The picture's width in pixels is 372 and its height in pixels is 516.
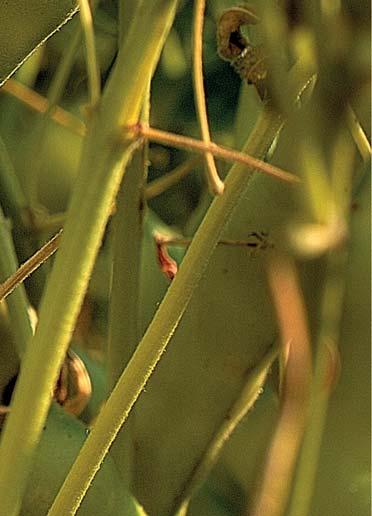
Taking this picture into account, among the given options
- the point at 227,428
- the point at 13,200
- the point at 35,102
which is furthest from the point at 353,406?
the point at 35,102

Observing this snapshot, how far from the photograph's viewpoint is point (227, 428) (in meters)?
0.40

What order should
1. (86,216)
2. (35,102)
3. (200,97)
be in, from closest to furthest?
(86,216)
(200,97)
(35,102)

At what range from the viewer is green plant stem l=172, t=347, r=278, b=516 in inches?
15.1

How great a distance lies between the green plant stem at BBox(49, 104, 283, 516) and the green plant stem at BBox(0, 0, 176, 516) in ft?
0.05

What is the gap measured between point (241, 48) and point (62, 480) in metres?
0.14

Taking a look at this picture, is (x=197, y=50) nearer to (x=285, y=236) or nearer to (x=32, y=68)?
(x=285, y=236)

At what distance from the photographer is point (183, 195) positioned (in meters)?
0.73

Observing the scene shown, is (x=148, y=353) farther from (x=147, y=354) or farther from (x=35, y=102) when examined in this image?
(x=35, y=102)

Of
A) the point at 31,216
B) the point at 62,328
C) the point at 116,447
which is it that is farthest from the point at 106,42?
the point at 62,328

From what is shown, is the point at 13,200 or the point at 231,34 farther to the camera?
the point at 13,200

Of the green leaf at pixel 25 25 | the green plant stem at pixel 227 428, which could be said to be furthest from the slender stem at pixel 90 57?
the green plant stem at pixel 227 428

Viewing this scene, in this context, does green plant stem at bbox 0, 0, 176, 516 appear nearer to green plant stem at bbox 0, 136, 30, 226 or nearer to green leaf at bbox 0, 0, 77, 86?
green leaf at bbox 0, 0, 77, 86

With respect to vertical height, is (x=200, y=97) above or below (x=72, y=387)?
above

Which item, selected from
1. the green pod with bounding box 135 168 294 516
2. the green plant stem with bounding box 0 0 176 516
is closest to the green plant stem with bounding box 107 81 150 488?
the green pod with bounding box 135 168 294 516
